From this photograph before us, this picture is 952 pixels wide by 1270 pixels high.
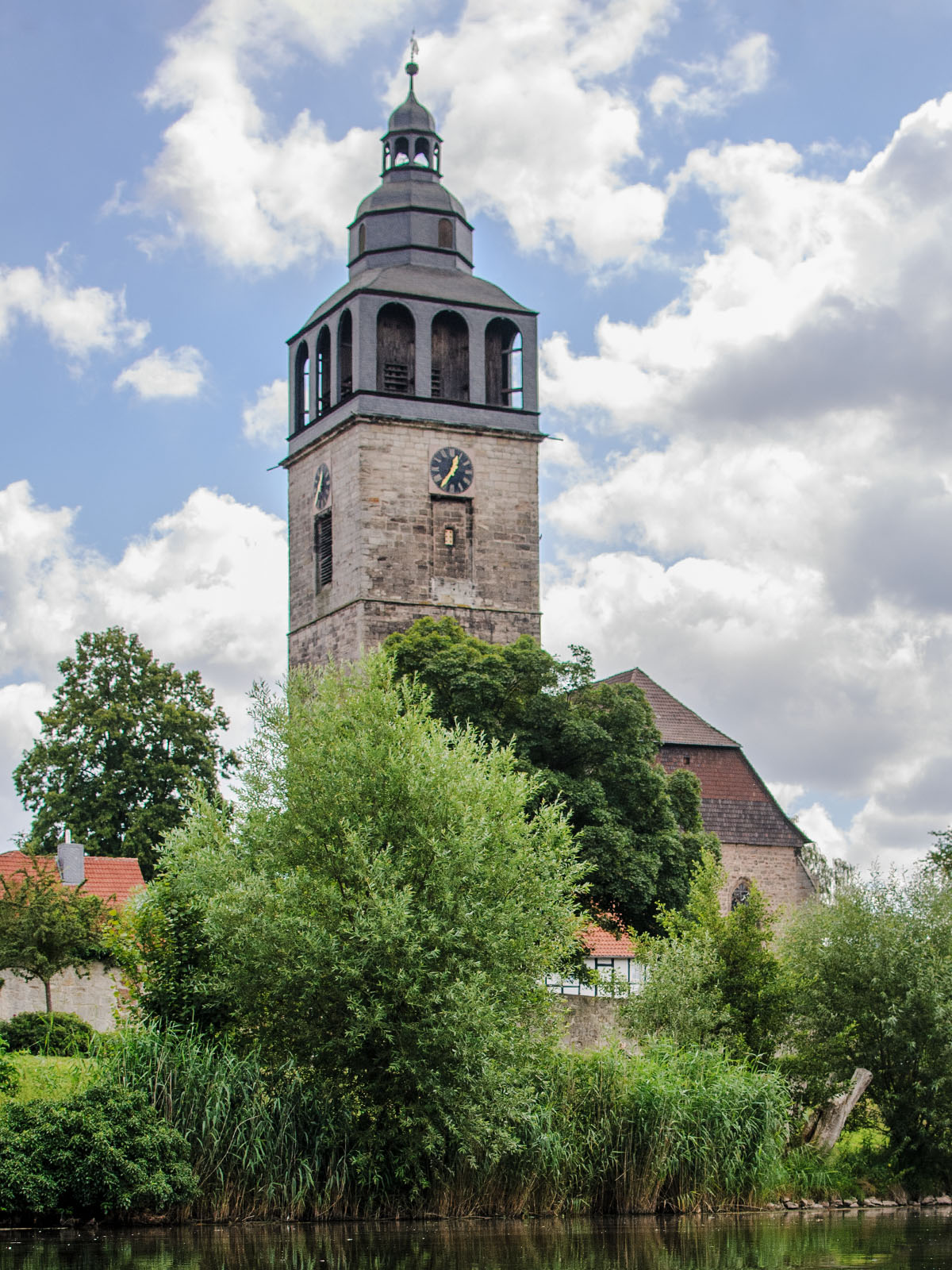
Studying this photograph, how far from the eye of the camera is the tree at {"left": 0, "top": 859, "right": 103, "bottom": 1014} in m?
31.4

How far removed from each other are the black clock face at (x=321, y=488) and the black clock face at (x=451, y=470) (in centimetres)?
299

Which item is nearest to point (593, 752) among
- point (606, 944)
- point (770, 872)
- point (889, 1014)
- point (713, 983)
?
point (606, 944)

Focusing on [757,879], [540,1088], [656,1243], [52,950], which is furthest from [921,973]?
[757,879]

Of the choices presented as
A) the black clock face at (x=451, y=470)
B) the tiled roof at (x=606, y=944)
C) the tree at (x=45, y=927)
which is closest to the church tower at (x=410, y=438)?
the black clock face at (x=451, y=470)

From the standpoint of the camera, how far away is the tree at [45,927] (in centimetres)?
3144

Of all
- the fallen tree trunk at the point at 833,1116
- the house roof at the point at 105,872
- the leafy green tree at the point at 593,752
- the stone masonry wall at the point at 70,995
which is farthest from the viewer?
the house roof at the point at 105,872

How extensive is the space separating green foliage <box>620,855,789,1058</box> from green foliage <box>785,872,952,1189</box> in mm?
474

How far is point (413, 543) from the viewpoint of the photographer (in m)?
45.0

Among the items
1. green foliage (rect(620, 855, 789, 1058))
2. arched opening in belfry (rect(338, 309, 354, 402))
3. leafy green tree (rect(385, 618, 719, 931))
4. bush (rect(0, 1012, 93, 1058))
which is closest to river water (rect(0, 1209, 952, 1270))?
green foliage (rect(620, 855, 789, 1058))

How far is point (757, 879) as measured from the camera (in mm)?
46062

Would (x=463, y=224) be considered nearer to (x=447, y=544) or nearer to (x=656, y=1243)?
(x=447, y=544)

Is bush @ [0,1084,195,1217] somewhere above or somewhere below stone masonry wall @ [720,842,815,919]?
below

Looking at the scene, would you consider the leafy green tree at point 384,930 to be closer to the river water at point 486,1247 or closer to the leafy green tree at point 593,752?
the river water at point 486,1247

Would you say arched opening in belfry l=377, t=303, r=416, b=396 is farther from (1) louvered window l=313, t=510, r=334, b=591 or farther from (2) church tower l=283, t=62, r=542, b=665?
(1) louvered window l=313, t=510, r=334, b=591
